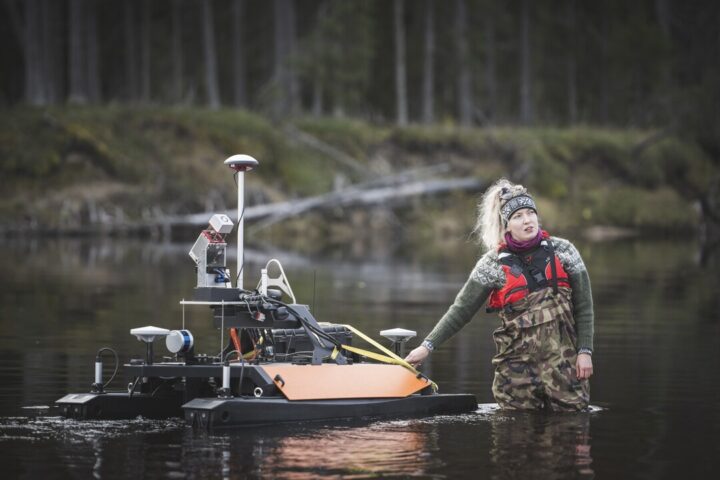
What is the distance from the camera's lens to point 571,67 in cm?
8812

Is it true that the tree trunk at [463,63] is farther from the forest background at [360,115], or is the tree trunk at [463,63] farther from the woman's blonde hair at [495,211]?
the woman's blonde hair at [495,211]

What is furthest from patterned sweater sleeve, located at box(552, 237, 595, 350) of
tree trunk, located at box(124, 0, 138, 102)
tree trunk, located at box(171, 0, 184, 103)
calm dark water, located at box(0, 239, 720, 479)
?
tree trunk, located at box(124, 0, 138, 102)

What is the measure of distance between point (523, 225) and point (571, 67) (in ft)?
259

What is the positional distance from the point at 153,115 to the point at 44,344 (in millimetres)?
42407

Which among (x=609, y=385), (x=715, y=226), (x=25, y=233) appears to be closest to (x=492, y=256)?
(x=609, y=385)

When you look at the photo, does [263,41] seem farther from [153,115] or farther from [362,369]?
[362,369]

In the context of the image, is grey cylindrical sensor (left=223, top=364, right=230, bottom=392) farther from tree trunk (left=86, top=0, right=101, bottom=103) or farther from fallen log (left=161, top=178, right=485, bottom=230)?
tree trunk (left=86, top=0, right=101, bottom=103)

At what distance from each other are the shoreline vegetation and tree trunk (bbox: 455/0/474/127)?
5593mm

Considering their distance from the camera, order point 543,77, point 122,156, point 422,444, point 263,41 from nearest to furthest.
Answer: point 422,444
point 122,156
point 263,41
point 543,77

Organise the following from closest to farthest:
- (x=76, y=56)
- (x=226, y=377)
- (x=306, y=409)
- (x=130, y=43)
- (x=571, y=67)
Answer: (x=226, y=377), (x=306, y=409), (x=76, y=56), (x=130, y=43), (x=571, y=67)

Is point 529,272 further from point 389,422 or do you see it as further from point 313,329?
point 313,329

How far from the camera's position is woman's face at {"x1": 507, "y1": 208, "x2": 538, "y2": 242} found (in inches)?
439

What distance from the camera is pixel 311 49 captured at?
2562 inches

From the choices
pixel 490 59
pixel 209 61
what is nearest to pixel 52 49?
pixel 209 61
